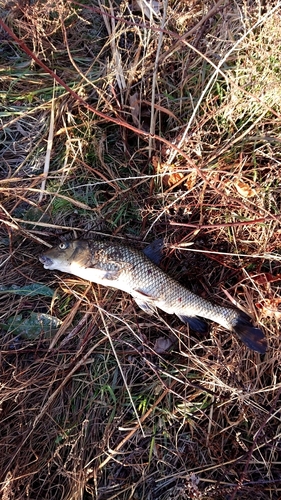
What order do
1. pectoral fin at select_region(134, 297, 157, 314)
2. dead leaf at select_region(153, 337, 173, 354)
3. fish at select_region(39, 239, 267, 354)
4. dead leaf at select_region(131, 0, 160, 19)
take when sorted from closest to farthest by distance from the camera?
fish at select_region(39, 239, 267, 354)
pectoral fin at select_region(134, 297, 157, 314)
dead leaf at select_region(153, 337, 173, 354)
dead leaf at select_region(131, 0, 160, 19)

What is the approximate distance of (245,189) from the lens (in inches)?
124

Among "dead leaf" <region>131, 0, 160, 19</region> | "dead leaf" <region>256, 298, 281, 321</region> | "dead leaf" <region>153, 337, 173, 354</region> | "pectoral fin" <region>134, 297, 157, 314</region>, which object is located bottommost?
"dead leaf" <region>153, 337, 173, 354</region>

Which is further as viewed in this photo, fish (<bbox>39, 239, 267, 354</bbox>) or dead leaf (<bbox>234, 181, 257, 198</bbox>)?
dead leaf (<bbox>234, 181, 257, 198</bbox>)

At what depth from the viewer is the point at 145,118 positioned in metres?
3.36

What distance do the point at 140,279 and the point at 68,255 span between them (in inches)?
20.9

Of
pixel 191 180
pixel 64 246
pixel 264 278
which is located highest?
pixel 191 180

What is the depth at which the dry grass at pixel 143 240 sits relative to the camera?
117 inches

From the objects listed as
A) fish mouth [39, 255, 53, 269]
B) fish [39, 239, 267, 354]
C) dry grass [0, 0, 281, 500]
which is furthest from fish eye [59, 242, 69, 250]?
dry grass [0, 0, 281, 500]

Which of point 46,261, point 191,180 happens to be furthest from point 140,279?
point 191,180

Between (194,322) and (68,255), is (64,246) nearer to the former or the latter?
(68,255)

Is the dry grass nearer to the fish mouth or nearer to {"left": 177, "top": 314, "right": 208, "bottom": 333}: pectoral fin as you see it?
{"left": 177, "top": 314, "right": 208, "bottom": 333}: pectoral fin

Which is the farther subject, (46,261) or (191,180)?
(191,180)

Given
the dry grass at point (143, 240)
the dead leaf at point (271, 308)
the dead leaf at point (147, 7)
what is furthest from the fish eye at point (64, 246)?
the dead leaf at point (147, 7)

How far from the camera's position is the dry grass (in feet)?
9.75
